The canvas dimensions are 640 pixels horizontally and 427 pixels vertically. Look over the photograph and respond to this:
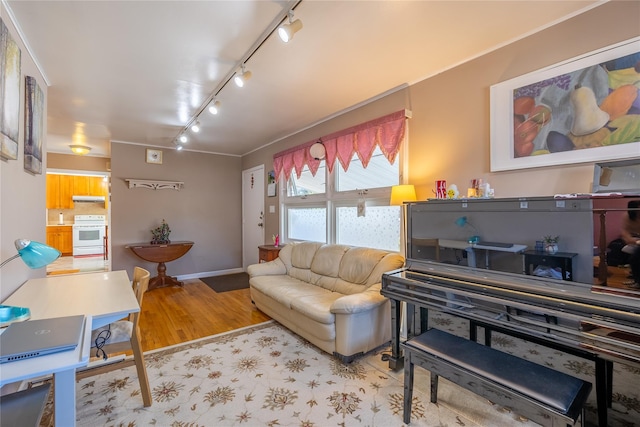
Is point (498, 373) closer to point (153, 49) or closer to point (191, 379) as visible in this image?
point (191, 379)

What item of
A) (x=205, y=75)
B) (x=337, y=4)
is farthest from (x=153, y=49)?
(x=337, y=4)

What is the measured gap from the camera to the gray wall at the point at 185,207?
463 centimetres

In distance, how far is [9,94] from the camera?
1.61 metres

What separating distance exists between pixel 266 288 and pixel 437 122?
92.7 inches

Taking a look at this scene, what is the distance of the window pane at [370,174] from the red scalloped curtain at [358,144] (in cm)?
12

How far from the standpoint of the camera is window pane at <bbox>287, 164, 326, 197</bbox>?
3816 millimetres

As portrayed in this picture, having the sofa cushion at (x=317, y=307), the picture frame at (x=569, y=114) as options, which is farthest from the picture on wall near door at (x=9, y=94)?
the picture frame at (x=569, y=114)

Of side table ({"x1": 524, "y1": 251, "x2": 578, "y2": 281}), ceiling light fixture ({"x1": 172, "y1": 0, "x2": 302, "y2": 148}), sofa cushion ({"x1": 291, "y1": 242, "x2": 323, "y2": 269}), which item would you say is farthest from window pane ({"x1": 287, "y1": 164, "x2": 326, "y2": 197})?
Answer: side table ({"x1": 524, "y1": 251, "x2": 578, "y2": 281})

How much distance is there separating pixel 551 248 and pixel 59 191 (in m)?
9.70

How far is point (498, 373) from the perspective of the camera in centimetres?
134

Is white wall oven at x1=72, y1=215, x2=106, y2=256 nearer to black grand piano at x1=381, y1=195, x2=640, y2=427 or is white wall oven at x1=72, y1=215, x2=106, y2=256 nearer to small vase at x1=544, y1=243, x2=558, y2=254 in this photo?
black grand piano at x1=381, y1=195, x2=640, y2=427

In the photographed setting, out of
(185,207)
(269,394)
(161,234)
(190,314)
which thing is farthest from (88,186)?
(269,394)

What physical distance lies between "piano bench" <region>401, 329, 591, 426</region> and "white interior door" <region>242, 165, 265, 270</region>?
12.9 ft

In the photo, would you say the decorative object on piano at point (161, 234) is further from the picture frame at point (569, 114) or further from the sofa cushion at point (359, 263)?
the picture frame at point (569, 114)
